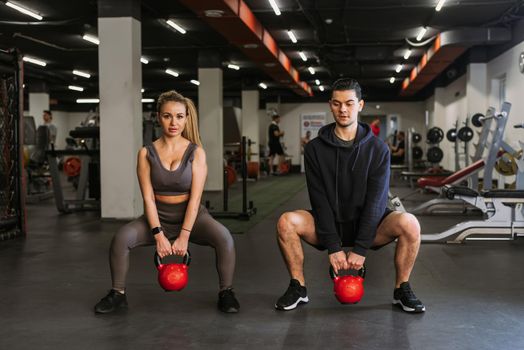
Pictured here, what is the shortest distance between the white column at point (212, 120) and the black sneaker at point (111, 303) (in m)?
6.76

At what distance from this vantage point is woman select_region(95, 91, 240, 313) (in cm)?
238

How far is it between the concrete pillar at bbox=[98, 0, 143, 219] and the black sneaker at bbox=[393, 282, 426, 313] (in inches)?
145

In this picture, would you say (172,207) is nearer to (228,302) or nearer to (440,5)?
(228,302)

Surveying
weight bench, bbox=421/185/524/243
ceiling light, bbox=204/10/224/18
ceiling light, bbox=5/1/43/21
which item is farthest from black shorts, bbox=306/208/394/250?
ceiling light, bbox=5/1/43/21

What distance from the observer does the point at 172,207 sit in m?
2.42

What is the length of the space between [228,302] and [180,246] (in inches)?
12.1

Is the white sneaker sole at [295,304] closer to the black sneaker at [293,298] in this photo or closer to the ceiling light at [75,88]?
the black sneaker at [293,298]

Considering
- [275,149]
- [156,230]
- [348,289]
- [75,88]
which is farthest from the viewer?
[75,88]

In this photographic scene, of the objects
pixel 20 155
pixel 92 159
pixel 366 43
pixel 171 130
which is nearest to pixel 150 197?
pixel 171 130

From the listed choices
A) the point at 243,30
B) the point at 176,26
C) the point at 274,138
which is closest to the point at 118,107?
the point at 243,30

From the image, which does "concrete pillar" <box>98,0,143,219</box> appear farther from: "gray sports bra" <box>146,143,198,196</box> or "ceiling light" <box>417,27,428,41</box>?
"ceiling light" <box>417,27,428,41</box>

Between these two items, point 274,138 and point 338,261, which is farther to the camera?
point 274,138

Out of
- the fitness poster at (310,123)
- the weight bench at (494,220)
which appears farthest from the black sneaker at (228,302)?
the fitness poster at (310,123)

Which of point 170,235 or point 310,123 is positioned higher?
point 310,123
